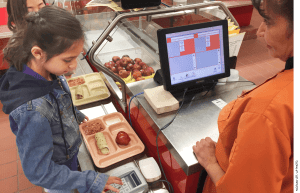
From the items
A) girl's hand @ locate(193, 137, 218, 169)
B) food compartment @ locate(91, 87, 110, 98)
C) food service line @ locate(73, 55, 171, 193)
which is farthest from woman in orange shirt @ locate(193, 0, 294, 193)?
food compartment @ locate(91, 87, 110, 98)

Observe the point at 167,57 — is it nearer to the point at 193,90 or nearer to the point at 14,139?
the point at 193,90

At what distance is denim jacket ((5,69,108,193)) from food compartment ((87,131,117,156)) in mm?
276

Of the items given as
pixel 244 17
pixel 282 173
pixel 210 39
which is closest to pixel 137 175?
pixel 282 173

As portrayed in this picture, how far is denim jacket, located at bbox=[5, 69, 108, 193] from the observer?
3.00 feet

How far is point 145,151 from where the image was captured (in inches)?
62.7

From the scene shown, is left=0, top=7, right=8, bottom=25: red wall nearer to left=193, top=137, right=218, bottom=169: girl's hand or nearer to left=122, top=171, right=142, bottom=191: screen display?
left=122, top=171, right=142, bottom=191: screen display

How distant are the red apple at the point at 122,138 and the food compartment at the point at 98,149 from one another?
1.9 inches

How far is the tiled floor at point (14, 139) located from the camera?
229 centimetres

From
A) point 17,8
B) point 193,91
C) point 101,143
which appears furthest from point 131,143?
point 17,8

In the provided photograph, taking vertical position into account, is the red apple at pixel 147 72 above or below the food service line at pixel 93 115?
above

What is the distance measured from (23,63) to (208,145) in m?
0.99

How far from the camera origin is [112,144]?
1.54 metres

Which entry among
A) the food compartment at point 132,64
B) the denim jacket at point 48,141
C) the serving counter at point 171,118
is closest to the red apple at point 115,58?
the food compartment at point 132,64

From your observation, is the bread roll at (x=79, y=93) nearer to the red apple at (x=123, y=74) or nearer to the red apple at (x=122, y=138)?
the red apple at (x=123, y=74)
